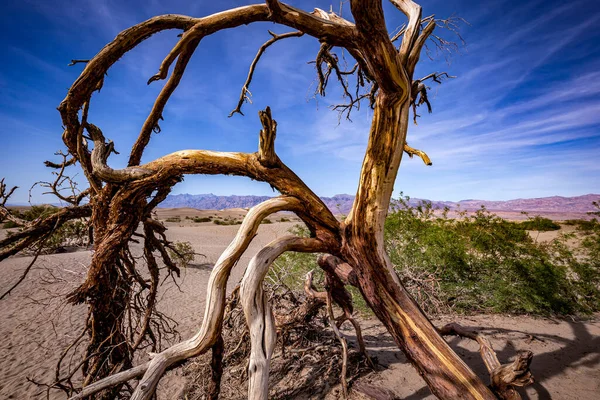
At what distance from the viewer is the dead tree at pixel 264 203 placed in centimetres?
187

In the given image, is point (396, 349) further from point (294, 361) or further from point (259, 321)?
point (259, 321)

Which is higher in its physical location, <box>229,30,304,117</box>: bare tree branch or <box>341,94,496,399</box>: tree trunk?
<box>229,30,304,117</box>: bare tree branch

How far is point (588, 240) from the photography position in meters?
7.65

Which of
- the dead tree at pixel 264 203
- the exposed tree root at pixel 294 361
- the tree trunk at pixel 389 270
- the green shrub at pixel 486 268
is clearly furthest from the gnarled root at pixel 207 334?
the green shrub at pixel 486 268

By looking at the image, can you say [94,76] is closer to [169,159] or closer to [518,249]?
[169,159]

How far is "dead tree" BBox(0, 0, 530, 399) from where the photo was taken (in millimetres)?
1871

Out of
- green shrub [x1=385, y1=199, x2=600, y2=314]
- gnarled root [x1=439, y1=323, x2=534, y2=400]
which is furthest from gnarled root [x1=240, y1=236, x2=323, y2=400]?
green shrub [x1=385, y1=199, x2=600, y2=314]

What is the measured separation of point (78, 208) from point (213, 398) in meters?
2.40

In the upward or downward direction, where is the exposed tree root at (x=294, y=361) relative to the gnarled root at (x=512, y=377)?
downward

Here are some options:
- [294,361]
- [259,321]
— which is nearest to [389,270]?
[259,321]

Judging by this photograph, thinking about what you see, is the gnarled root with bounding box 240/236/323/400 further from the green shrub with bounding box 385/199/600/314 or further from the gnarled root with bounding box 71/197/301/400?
the green shrub with bounding box 385/199/600/314

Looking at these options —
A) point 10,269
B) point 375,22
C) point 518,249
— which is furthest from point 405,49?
point 10,269

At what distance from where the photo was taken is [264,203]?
217cm

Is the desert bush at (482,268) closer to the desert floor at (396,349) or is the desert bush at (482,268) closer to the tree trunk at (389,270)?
the desert floor at (396,349)
